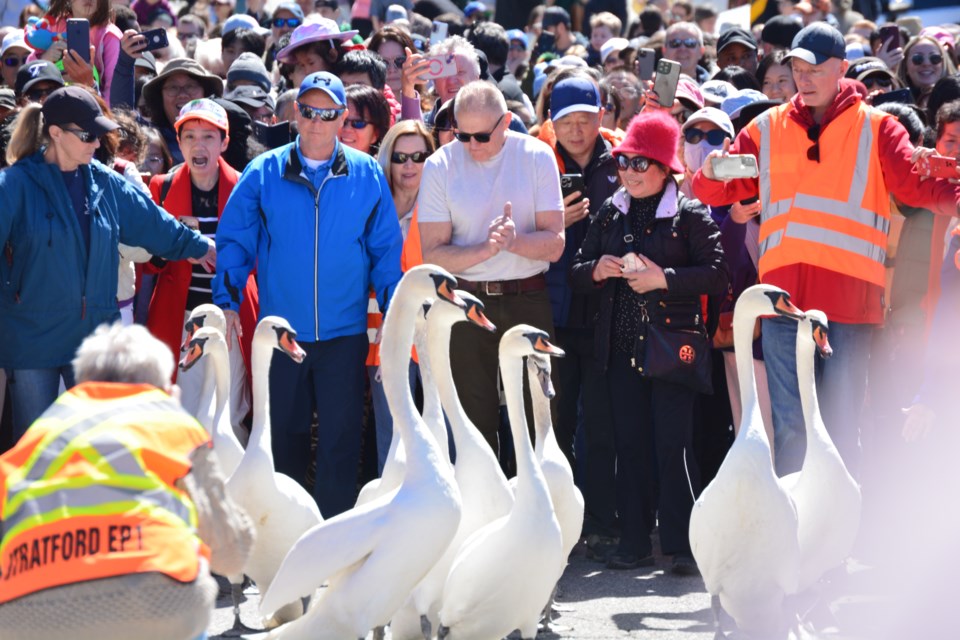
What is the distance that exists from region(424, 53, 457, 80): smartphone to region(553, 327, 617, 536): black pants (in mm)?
2151

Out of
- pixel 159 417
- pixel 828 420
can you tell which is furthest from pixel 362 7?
pixel 159 417

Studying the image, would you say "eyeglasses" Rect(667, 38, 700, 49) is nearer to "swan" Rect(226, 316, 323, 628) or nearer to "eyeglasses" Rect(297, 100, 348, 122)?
"eyeglasses" Rect(297, 100, 348, 122)

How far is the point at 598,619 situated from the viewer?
709 centimetres

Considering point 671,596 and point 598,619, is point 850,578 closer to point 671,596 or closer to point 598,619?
point 671,596

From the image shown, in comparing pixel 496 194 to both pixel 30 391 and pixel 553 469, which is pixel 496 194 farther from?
pixel 30 391

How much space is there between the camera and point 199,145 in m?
8.52

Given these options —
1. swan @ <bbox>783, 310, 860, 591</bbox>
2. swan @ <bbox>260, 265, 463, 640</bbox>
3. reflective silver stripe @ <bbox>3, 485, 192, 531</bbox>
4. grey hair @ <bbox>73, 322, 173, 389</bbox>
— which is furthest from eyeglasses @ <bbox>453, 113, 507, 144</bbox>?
reflective silver stripe @ <bbox>3, 485, 192, 531</bbox>

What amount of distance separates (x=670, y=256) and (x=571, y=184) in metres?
0.80

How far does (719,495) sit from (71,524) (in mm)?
3247

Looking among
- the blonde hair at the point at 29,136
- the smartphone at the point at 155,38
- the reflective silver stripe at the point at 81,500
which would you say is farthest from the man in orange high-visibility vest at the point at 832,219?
the smartphone at the point at 155,38

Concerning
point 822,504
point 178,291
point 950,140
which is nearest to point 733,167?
point 950,140

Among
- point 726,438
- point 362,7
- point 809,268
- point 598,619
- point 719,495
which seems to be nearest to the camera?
point 719,495

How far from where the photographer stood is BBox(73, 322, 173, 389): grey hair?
177 inches

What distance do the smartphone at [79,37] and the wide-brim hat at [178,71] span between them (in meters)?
0.53
